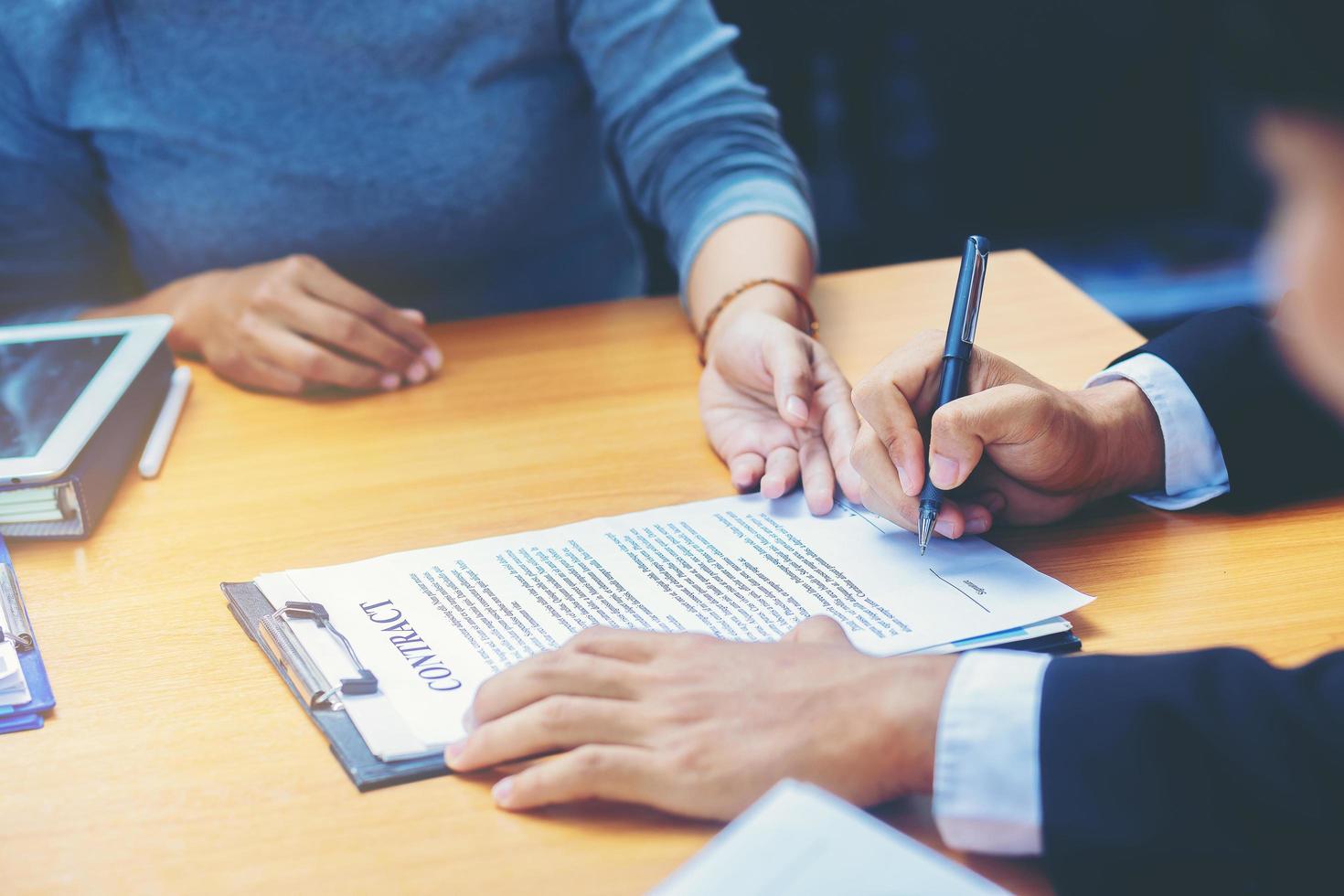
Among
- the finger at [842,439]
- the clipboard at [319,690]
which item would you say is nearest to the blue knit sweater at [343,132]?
the finger at [842,439]

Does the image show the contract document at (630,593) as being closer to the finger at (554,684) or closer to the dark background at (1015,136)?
the finger at (554,684)

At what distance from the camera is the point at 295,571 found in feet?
2.61

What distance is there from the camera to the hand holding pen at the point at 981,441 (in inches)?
30.5

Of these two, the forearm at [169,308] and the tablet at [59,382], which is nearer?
the tablet at [59,382]

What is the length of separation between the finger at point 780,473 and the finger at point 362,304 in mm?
399

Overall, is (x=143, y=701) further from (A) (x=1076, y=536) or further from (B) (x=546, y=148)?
(B) (x=546, y=148)

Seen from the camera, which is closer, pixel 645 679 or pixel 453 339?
pixel 645 679

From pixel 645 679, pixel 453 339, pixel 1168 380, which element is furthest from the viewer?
pixel 453 339

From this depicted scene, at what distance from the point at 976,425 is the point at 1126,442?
0.14 m

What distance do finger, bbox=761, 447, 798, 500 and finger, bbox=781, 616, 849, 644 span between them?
0.21m

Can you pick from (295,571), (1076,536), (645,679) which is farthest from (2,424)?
(1076,536)

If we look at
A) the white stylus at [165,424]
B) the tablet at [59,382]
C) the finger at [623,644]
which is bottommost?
the white stylus at [165,424]

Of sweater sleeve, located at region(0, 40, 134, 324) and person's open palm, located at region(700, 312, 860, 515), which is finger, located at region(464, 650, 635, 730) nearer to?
person's open palm, located at region(700, 312, 860, 515)

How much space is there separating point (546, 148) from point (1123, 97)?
1673 mm
